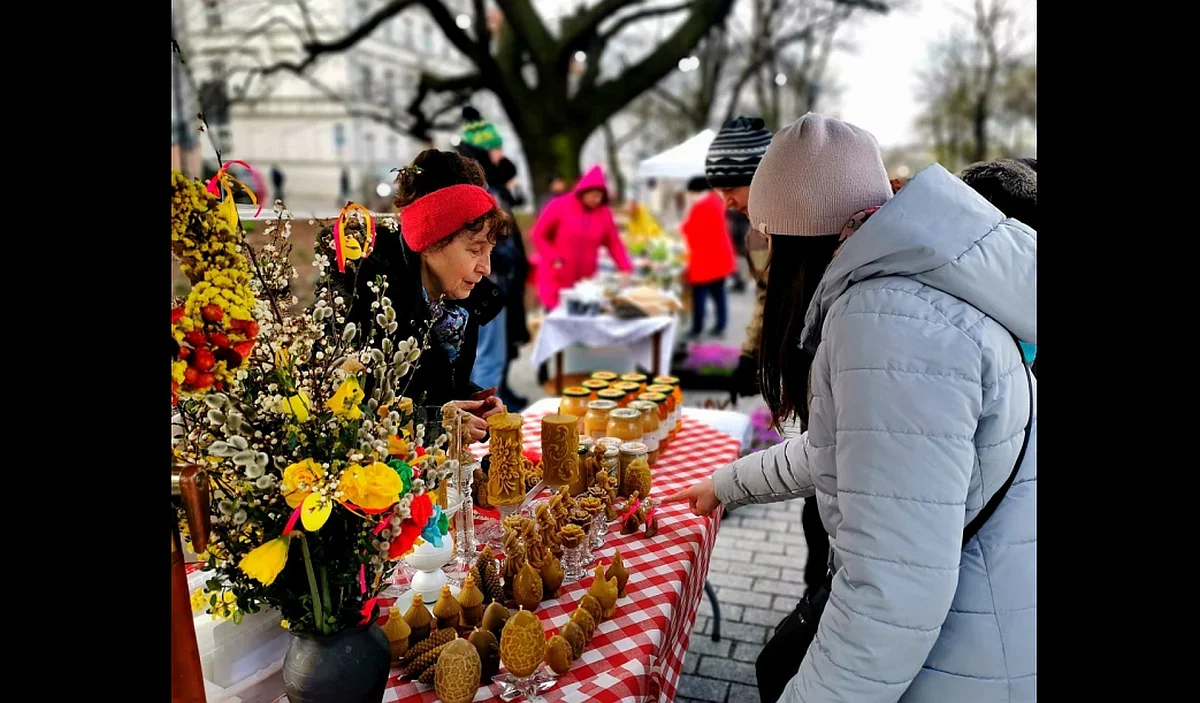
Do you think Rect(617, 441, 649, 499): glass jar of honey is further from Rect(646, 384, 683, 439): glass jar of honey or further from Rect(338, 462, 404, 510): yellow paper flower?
Rect(338, 462, 404, 510): yellow paper flower

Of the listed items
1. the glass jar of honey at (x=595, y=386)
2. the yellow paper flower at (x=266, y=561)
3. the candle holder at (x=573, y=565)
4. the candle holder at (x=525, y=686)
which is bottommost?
the candle holder at (x=525, y=686)

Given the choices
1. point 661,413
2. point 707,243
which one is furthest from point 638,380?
point 707,243

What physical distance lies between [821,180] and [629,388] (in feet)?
4.68

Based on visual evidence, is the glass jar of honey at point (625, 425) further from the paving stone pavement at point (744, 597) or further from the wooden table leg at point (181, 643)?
the wooden table leg at point (181, 643)

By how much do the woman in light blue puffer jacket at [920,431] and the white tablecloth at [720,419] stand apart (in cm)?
158

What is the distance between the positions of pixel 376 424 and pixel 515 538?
0.61 meters

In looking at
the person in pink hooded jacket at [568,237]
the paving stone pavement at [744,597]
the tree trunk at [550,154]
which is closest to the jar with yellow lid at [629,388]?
the paving stone pavement at [744,597]

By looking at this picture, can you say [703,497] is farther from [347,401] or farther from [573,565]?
[347,401]

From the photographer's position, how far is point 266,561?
3.52 feet

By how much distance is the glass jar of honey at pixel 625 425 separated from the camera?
2.37 meters

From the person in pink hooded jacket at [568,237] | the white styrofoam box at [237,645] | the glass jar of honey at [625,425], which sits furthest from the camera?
the person in pink hooded jacket at [568,237]

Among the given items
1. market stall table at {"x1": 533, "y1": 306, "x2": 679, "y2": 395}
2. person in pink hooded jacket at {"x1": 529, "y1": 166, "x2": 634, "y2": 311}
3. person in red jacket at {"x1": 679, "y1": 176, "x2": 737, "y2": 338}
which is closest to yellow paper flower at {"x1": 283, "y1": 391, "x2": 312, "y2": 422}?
market stall table at {"x1": 533, "y1": 306, "x2": 679, "y2": 395}

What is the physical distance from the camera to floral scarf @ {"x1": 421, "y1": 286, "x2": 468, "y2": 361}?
7.02 ft
